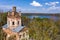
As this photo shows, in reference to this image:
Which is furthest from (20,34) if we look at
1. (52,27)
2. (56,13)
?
(56,13)

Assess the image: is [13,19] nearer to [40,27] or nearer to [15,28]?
[15,28]

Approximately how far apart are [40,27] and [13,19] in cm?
44

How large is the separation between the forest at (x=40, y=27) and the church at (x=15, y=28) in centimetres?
6

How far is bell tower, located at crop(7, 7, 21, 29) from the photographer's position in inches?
75.2

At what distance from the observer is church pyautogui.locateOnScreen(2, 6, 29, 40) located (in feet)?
6.28

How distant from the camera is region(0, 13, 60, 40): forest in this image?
1.90 metres

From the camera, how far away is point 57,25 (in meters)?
1.96

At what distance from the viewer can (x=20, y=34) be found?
1915 millimetres

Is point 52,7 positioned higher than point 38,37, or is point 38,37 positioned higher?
point 52,7

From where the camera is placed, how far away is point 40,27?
75.9 inches

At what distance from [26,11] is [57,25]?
0.55 meters

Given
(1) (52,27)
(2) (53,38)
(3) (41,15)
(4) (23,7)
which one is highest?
(4) (23,7)

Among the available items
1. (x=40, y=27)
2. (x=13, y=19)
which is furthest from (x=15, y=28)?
(x=40, y=27)

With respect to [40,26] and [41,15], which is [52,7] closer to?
[41,15]
